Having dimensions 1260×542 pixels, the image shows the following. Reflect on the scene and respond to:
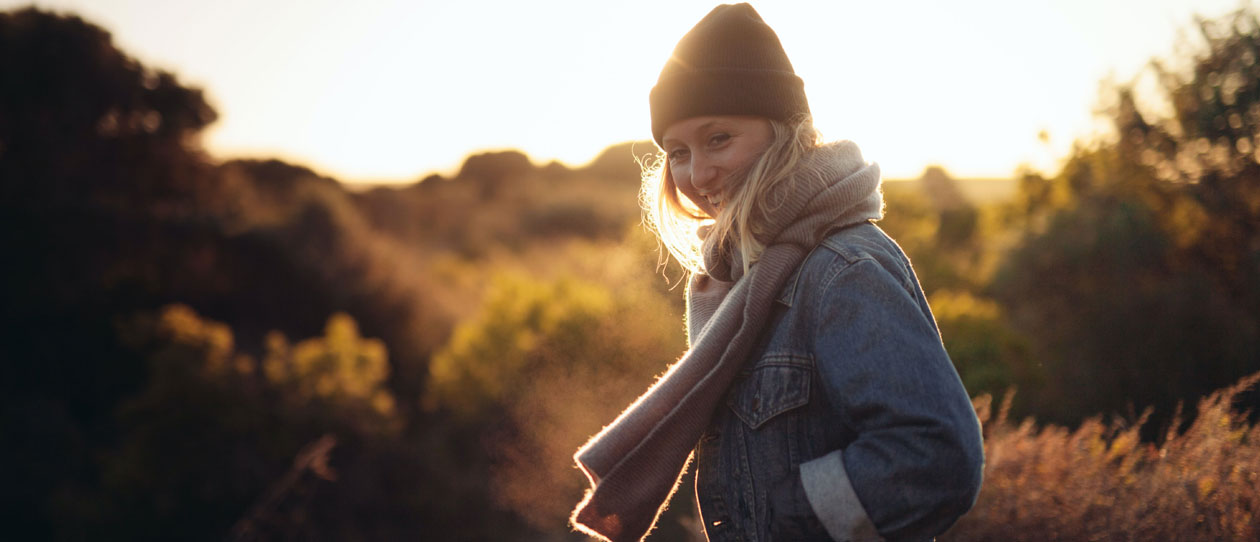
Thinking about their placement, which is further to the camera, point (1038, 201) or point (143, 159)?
point (143, 159)

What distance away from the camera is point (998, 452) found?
356 centimetres

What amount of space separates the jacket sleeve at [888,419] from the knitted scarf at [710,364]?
0.16 metres

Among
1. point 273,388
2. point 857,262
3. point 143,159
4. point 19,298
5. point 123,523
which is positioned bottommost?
point 857,262

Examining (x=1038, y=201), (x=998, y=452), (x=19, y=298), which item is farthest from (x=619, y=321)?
(x=19, y=298)

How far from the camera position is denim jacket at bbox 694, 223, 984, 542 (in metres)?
1.26

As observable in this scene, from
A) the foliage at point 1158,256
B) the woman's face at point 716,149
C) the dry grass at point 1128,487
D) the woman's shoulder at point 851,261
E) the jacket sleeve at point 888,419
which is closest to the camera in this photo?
the jacket sleeve at point 888,419

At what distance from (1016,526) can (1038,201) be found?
2299 cm

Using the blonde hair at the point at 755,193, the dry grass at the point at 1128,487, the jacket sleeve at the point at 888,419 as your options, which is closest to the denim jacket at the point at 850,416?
the jacket sleeve at the point at 888,419

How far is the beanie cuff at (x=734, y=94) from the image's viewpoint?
1.68 m

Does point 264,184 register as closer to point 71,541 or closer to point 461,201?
point 461,201

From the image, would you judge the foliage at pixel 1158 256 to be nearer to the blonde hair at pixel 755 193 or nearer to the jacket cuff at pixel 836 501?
the blonde hair at pixel 755 193

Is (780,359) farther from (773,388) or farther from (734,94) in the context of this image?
(734,94)

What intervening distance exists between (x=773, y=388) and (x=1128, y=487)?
247 centimetres

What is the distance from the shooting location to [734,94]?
168 centimetres
